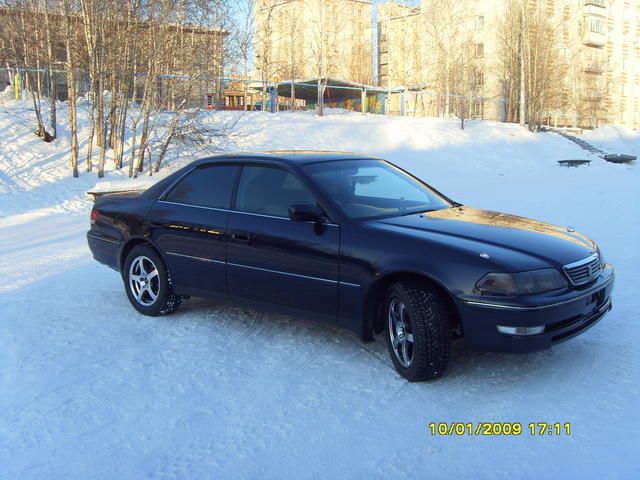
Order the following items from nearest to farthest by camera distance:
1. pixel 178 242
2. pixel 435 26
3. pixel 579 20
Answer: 1. pixel 178 242
2. pixel 435 26
3. pixel 579 20

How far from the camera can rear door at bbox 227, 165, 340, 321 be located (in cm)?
452

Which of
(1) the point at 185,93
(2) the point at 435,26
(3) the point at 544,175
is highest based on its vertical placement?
(2) the point at 435,26

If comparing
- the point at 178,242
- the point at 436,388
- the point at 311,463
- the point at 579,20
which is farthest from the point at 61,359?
the point at 579,20

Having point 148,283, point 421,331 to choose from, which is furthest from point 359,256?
point 148,283

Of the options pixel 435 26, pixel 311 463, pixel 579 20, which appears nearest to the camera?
pixel 311 463

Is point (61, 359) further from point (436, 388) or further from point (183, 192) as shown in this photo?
point (436, 388)

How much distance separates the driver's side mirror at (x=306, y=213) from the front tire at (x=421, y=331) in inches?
31.5

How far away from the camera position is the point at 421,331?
13.0 ft

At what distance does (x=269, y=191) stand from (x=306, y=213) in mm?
624

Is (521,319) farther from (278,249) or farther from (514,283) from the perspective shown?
(278,249)

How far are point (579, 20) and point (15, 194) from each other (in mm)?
54708

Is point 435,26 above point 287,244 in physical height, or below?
above

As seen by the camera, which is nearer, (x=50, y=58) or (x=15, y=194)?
(x=15, y=194)

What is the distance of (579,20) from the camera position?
56156mm
